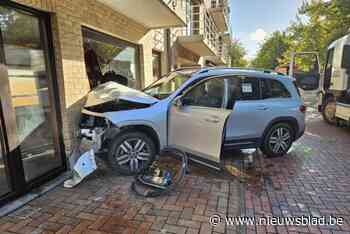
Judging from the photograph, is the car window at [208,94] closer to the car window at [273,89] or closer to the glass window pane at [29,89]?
the car window at [273,89]

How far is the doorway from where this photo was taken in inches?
121

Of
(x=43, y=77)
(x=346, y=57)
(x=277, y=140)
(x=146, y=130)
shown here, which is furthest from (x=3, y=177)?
(x=346, y=57)

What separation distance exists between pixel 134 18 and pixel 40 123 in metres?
3.75

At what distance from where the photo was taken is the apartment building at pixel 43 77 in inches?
123

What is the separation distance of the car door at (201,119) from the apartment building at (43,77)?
188cm

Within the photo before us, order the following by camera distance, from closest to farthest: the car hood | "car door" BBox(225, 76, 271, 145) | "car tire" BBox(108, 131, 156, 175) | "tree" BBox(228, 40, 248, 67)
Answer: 1. "car tire" BBox(108, 131, 156, 175)
2. the car hood
3. "car door" BBox(225, 76, 271, 145)
4. "tree" BBox(228, 40, 248, 67)

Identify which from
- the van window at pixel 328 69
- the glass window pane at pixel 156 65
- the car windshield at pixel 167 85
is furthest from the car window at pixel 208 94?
the van window at pixel 328 69

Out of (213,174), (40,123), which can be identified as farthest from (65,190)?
(213,174)

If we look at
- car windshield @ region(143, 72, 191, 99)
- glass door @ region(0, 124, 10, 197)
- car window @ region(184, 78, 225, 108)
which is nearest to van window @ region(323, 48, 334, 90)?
car window @ region(184, 78, 225, 108)

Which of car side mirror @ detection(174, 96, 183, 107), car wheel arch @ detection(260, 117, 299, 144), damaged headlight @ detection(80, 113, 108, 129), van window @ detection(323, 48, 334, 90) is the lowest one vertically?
car wheel arch @ detection(260, 117, 299, 144)

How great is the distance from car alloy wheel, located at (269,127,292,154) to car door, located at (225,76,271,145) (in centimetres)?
36

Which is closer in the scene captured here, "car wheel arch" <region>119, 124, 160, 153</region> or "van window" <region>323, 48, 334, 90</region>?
"car wheel arch" <region>119, 124, 160, 153</region>

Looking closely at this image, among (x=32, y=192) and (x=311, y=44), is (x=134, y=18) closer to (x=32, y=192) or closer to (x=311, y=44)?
(x=32, y=192)

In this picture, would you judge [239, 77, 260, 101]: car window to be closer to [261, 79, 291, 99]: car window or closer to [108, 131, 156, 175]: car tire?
[261, 79, 291, 99]: car window
